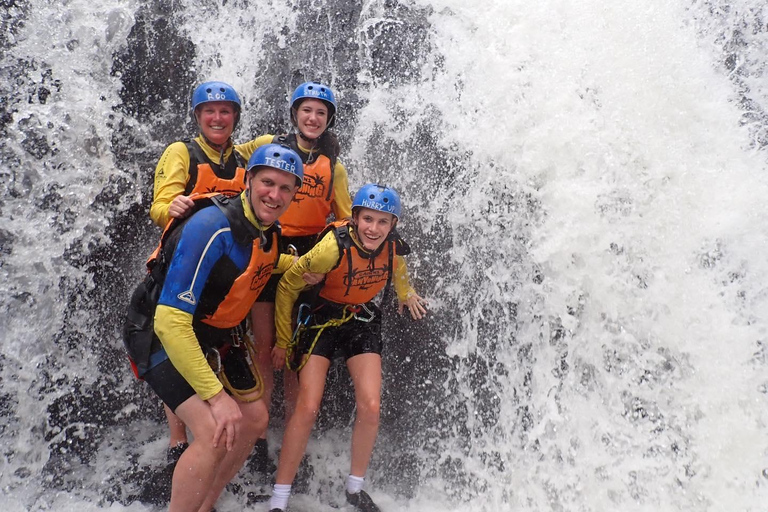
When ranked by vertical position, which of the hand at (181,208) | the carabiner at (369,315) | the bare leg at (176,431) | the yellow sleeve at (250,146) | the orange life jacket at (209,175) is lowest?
the bare leg at (176,431)

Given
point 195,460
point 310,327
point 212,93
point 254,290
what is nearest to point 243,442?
point 195,460

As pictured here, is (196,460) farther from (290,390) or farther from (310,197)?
(310,197)

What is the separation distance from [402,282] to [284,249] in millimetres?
958

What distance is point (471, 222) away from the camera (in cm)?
500

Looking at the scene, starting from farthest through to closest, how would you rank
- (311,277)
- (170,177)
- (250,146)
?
(250,146), (311,277), (170,177)

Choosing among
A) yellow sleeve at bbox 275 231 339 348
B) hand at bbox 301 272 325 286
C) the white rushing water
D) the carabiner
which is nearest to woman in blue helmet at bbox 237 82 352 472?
yellow sleeve at bbox 275 231 339 348

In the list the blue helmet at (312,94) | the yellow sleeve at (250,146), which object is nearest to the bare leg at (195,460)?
the yellow sleeve at (250,146)

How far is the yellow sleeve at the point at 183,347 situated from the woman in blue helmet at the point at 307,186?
1159 millimetres

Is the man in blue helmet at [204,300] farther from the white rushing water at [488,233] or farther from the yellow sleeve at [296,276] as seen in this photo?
the white rushing water at [488,233]

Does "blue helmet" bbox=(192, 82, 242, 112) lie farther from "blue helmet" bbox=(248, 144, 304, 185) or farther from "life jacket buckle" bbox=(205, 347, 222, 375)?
"life jacket buckle" bbox=(205, 347, 222, 375)

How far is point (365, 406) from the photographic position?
410cm

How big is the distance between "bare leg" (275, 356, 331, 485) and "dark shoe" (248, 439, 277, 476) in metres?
0.93

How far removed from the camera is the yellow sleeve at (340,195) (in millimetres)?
4523

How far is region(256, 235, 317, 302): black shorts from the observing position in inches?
170
